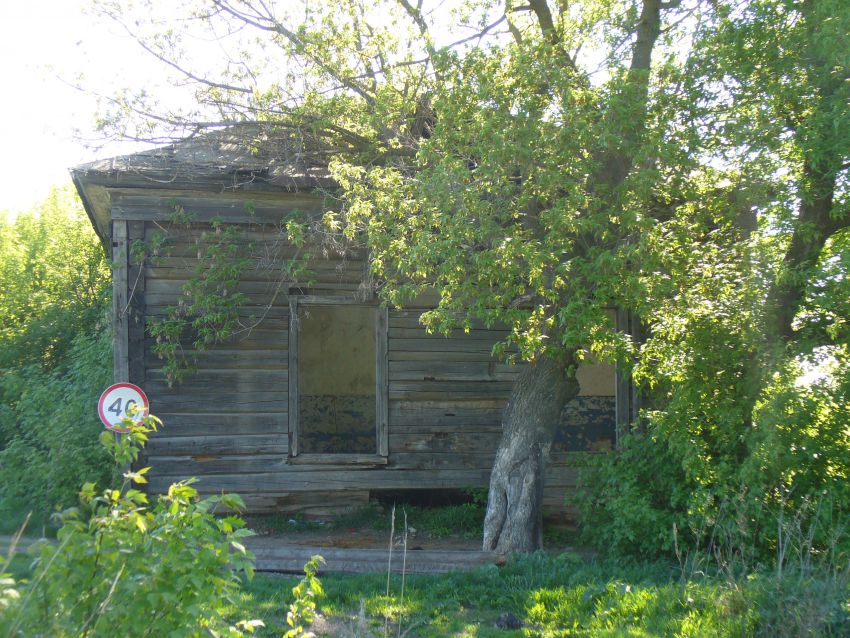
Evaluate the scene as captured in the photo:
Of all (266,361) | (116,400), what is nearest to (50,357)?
(266,361)

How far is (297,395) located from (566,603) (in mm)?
4878

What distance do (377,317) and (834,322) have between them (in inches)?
217

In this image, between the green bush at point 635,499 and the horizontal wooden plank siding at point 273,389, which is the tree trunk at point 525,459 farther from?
the horizontal wooden plank siding at point 273,389

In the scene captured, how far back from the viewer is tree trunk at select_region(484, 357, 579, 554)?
26.4 feet

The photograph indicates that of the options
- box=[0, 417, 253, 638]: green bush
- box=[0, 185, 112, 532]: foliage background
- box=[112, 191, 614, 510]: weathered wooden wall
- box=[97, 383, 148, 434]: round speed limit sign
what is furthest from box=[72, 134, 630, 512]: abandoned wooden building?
box=[0, 417, 253, 638]: green bush

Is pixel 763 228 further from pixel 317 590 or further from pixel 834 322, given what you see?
pixel 317 590

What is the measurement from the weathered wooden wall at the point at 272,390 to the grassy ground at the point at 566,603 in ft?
8.60

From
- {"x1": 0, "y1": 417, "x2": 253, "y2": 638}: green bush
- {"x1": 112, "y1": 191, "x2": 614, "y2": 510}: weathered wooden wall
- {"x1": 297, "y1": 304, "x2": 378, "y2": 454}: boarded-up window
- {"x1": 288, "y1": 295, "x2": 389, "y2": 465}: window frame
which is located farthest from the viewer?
{"x1": 297, "y1": 304, "x2": 378, "y2": 454}: boarded-up window

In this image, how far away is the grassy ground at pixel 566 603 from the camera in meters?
4.96

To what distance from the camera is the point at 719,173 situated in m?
7.19

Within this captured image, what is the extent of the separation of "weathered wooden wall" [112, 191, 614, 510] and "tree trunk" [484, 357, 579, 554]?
6.85ft

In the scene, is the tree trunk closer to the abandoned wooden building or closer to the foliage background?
the abandoned wooden building

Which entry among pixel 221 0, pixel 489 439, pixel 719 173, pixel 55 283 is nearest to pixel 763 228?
pixel 719 173

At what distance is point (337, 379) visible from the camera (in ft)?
53.6
